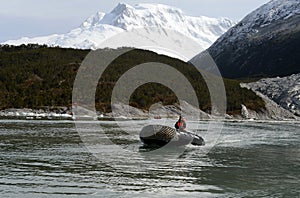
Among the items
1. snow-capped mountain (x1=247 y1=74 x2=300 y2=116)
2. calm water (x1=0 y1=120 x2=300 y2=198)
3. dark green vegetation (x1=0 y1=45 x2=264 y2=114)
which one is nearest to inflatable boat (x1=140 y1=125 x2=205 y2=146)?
calm water (x1=0 y1=120 x2=300 y2=198)

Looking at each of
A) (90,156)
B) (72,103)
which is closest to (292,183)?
(90,156)

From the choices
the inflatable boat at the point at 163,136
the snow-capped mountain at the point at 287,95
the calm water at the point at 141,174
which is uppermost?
the snow-capped mountain at the point at 287,95

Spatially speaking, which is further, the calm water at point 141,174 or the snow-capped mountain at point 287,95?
the snow-capped mountain at point 287,95

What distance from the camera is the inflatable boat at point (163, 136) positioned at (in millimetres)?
44250

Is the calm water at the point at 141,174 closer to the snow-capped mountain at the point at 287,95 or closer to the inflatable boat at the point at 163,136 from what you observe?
the inflatable boat at the point at 163,136

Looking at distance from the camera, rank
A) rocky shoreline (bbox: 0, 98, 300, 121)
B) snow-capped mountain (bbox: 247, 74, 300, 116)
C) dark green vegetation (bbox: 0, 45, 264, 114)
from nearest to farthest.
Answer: rocky shoreline (bbox: 0, 98, 300, 121) < dark green vegetation (bbox: 0, 45, 264, 114) < snow-capped mountain (bbox: 247, 74, 300, 116)

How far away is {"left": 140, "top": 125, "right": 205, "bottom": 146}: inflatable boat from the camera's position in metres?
44.2

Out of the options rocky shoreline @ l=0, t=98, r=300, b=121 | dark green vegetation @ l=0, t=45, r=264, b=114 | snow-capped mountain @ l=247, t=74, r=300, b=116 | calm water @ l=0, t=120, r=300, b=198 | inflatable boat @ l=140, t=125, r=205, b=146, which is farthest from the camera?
snow-capped mountain @ l=247, t=74, r=300, b=116

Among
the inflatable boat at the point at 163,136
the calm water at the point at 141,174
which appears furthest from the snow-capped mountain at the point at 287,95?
the calm water at the point at 141,174

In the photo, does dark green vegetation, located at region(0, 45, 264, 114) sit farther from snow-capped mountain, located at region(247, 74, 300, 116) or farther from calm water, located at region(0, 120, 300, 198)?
calm water, located at region(0, 120, 300, 198)

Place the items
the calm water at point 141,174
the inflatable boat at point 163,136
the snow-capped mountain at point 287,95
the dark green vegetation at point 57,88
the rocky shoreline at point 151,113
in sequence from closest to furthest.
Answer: the calm water at point 141,174, the inflatable boat at point 163,136, the rocky shoreline at point 151,113, the dark green vegetation at point 57,88, the snow-capped mountain at point 287,95

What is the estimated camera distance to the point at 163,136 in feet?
145

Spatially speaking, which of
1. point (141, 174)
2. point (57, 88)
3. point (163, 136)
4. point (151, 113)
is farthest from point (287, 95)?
point (141, 174)

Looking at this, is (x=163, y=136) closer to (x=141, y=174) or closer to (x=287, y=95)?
(x=141, y=174)
